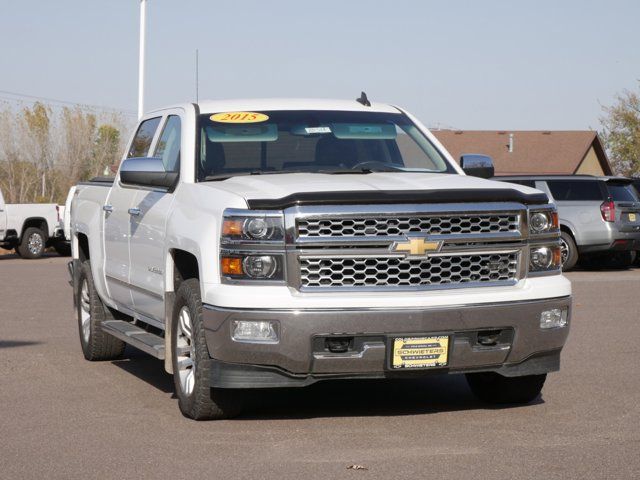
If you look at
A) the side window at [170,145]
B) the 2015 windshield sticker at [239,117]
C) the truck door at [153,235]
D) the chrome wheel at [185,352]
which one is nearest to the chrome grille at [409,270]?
the chrome wheel at [185,352]

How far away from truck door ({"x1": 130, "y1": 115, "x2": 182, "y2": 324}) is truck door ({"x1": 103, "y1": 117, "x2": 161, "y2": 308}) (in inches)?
7.3

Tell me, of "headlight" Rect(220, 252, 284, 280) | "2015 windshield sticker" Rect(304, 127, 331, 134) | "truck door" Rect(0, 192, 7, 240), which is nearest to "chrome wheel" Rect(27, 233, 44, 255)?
"truck door" Rect(0, 192, 7, 240)

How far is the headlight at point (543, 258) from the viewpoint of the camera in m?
7.86

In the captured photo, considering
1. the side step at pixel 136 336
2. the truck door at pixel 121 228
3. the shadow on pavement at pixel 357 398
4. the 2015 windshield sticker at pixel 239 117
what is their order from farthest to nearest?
the truck door at pixel 121 228 → the 2015 windshield sticker at pixel 239 117 → the side step at pixel 136 336 → the shadow on pavement at pixel 357 398

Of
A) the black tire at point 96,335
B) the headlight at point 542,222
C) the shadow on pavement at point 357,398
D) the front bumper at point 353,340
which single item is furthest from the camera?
the black tire at point 96,335

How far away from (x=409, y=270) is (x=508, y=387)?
4.71 ft

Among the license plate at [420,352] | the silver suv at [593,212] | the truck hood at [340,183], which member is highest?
the truck hood at [340,183]

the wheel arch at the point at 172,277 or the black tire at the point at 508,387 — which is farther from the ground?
the wheel arch at the point at 172,277

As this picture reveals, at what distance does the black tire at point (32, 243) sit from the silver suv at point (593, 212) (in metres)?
11.7

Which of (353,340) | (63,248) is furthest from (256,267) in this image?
(63,248)

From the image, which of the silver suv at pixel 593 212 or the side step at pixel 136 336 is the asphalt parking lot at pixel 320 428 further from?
the silver suv at pixel 593 212

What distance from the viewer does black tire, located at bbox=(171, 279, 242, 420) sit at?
762 centimetres

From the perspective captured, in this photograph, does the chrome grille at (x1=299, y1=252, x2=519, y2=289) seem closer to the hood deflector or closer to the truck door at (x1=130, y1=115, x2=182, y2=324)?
the hood deflector

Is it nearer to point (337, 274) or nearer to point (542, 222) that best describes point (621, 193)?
point (542, 222)
